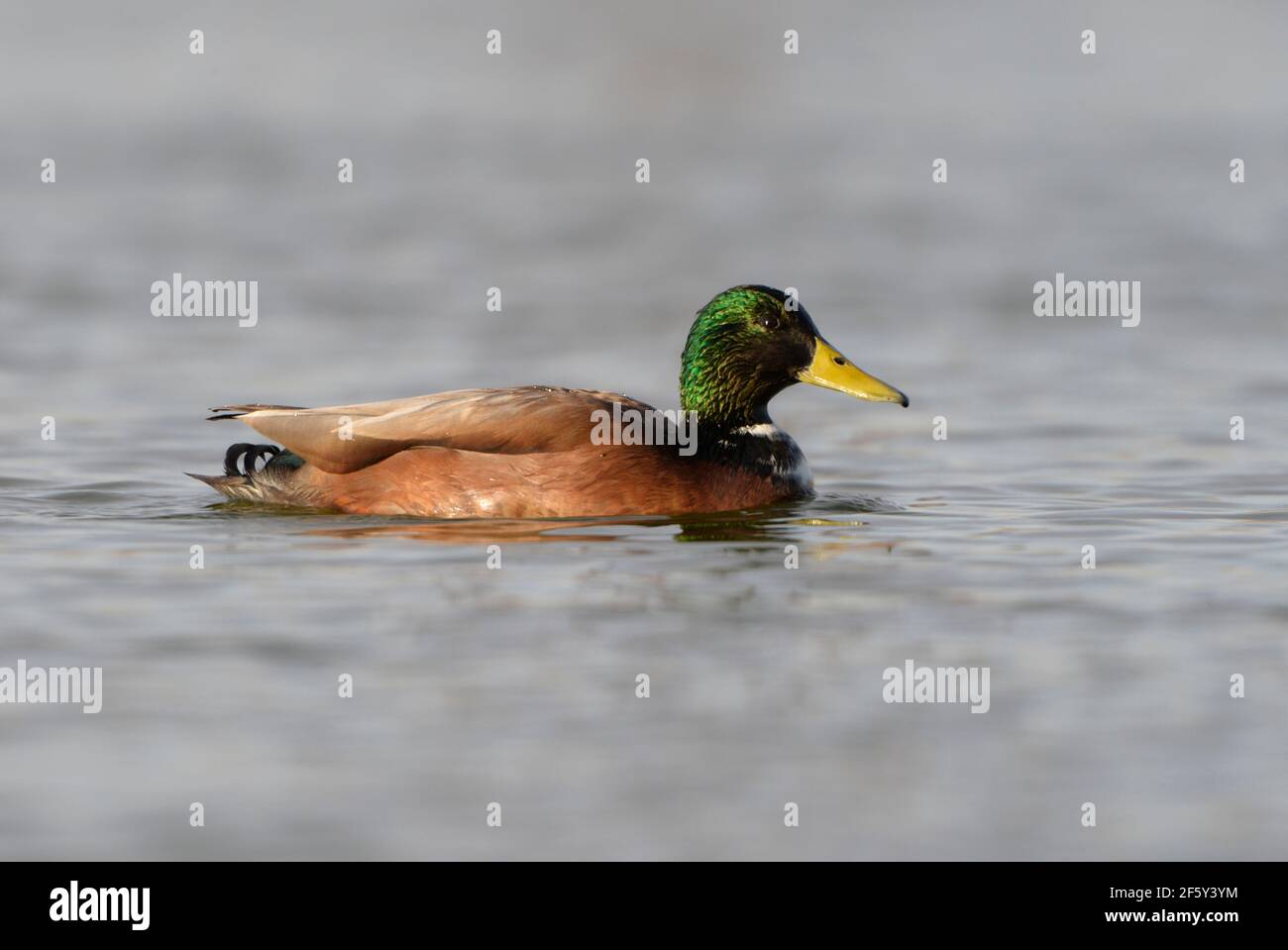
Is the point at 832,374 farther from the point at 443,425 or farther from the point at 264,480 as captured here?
the point at 264,480

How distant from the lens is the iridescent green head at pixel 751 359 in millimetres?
11320

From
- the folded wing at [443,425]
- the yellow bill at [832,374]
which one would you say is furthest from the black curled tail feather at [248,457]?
the yellow bill at [832,374]

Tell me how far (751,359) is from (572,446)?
50.3 inches

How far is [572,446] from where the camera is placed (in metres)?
10.6

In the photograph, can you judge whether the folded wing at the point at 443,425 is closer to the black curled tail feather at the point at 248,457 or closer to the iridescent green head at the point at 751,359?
the black curled tail feather at the point at 248,457

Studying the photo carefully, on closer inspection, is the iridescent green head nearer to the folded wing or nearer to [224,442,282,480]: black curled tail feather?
the folded wing

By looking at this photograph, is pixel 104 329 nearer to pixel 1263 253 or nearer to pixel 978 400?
pixel 978 400

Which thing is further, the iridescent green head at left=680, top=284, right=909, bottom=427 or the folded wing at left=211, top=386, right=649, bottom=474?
the iridescent green head at left=680, top=284, right=909, bottom=427

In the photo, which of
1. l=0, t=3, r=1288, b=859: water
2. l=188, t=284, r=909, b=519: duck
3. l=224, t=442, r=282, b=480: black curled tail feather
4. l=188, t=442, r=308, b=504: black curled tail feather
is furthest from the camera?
l=224, t=442, r=282, b=480: black curled tail feather

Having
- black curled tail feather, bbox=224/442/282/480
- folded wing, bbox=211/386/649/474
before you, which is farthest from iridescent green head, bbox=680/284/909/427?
black curled tail feather, bbox=224/442/282/480

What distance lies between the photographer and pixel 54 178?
73.7ft

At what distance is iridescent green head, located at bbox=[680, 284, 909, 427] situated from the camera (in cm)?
1132

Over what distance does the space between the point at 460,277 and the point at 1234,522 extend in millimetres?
9623

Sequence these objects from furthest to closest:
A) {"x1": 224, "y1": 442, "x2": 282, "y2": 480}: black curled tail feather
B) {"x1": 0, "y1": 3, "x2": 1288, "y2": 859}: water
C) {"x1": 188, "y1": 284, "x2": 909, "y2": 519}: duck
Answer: {"x1": 224, "y1": 442, "x2": 282, "y2": 480}: black curled tail feather, {"x1": 188, "y1": 284, "x2": 909, "y2": 519}: duck, {"x1": 0, "y1": 3, "x2": 1288, "y2": 859}: water
